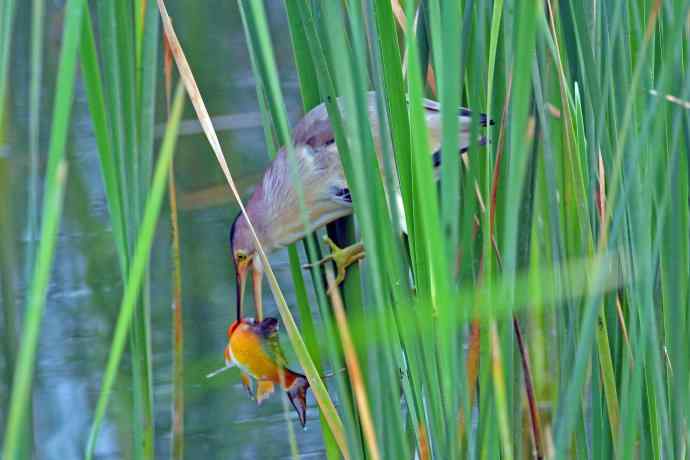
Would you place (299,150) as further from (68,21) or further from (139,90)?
(68,21)

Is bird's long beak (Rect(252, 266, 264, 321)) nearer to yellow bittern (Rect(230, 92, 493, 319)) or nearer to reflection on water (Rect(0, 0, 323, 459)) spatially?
yellow bittern (Rect(230, 92, 493, 319))

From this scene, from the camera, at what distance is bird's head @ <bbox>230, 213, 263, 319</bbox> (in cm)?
123

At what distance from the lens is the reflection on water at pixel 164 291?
1.68 metres

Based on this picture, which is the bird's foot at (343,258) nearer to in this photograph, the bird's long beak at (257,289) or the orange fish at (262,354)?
the orange fish at (262,354)

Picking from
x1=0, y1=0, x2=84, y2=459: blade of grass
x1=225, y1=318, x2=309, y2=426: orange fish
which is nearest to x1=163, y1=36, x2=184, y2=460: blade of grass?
x1=225, y1=318, x2=309, y2=426: orange fish

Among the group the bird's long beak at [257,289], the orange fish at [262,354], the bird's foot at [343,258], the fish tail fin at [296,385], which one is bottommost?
the fish tail fin at [296,385]

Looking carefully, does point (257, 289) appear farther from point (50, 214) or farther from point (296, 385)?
point (50, 214)

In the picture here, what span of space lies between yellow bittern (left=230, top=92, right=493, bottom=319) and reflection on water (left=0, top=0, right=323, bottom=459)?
31 cm

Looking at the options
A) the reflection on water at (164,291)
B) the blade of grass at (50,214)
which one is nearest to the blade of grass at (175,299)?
the reflection on water at (164,291)

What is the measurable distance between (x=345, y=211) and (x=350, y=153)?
0.33 metres

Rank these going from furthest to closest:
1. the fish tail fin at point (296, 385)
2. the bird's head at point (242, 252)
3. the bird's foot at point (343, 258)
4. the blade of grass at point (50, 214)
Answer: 1. the bird's head at point (242, 252)
2. the fish tail fin at point (296, 385)
3. the bird's foot at point (343, 258)
4. the blade of grass at point (50, 214)

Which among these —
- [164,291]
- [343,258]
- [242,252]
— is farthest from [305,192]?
[164,291]

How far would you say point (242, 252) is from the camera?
49.8 inches

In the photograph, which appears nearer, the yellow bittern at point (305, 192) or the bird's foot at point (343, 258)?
the bird's foot at point (343, 258)
